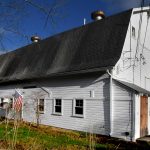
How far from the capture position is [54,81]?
19406mm

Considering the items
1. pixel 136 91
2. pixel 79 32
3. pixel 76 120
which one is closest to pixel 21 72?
pixel 79 32

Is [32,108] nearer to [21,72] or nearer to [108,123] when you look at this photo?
[21,72]

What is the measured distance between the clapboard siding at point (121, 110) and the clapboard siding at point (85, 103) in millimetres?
475

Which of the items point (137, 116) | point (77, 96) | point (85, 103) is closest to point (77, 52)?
point (77, 96)

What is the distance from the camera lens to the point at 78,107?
17.4m

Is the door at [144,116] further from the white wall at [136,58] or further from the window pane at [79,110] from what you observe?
the window pane at [79,110]

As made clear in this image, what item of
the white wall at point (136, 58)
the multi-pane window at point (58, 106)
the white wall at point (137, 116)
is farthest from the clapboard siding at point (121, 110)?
the multi-pane window at point (58, 106)

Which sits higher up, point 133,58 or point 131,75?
point 133,58

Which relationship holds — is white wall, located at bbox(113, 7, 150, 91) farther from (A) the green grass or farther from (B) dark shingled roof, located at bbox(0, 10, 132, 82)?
(A) the green grass

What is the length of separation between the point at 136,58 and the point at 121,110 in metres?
4.79

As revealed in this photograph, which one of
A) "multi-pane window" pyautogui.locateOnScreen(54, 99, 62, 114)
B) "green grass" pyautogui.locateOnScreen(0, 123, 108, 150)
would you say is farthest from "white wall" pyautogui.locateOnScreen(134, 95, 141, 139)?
"multi-pane window" pyautogui.locateOnScreen(54, 99, 62, 114)

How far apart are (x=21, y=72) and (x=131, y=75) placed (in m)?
10.1

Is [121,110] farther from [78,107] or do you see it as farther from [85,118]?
[78,107]

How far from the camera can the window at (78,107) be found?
673 inches
